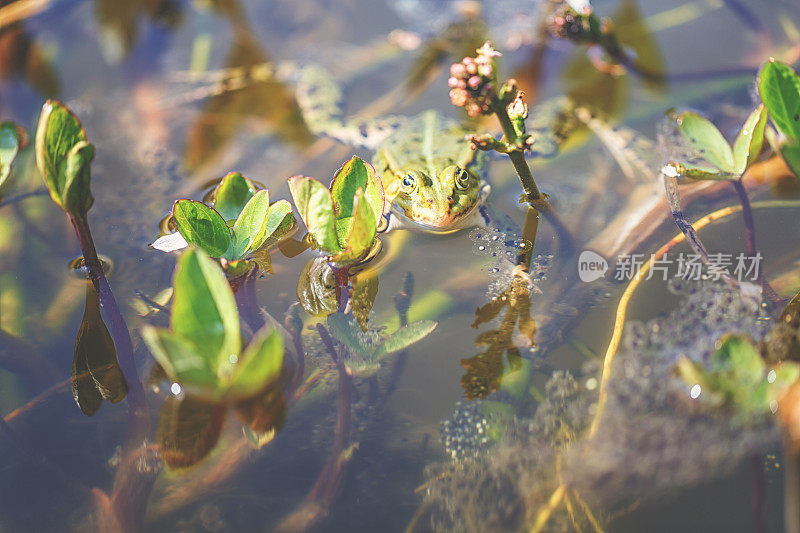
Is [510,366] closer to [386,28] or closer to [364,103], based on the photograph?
[364,103]

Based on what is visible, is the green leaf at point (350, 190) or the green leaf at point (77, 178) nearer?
the green leaf at point (77, 178)

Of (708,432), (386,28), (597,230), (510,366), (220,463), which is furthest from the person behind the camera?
(386,28)

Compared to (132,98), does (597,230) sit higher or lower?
→ lower

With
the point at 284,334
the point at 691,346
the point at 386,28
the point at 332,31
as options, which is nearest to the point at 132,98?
the point at 332,31

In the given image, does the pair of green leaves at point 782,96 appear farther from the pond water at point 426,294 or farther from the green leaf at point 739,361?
the green leaf at point 739,361

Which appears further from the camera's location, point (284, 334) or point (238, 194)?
point (238, 194)

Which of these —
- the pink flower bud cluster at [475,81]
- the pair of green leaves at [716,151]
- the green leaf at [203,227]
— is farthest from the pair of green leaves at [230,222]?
the pair of green leaves at [716,151]

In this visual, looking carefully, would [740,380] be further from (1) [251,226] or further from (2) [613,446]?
(1) [251,226]

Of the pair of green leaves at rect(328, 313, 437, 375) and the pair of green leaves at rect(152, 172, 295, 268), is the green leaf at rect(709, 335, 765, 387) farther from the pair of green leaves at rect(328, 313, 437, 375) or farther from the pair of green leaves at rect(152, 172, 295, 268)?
the pair of green leaves at rect(152, 172, 295, 268)
